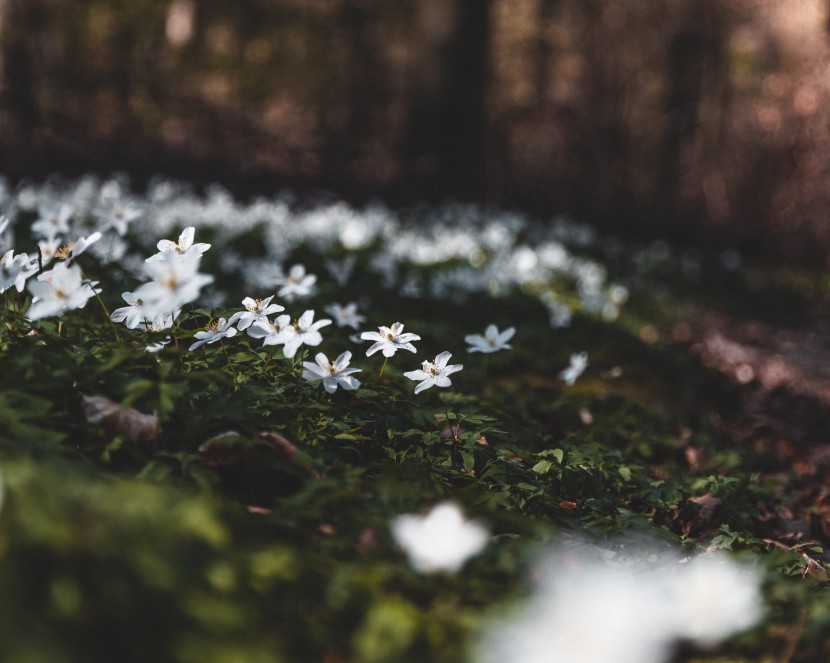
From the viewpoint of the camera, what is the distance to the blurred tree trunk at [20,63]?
10656 millimetres

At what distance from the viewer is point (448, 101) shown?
33.5 ft

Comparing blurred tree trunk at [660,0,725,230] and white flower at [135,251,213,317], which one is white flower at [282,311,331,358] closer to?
white flower at [135,251,213,317]

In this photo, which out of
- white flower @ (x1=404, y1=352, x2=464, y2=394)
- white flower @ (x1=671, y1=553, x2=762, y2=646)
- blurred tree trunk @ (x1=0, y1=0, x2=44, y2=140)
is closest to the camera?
white flower @ (x1=671, y1=553, x2=762, y2=646)

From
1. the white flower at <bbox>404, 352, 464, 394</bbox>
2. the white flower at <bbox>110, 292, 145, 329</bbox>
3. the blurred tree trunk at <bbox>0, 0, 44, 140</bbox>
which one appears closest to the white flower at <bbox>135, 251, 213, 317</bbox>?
the white flower at <bbox>110, 292, 145, 329</bbox>

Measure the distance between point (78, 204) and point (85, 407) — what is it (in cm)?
437

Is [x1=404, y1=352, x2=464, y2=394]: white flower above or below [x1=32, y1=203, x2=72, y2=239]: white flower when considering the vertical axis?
below

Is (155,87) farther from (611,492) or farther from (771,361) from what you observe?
(611,492)

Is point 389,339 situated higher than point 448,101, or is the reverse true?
point 448,101

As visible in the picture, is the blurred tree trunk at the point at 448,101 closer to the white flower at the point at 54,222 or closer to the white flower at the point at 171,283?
the white flower at the point at 54,222

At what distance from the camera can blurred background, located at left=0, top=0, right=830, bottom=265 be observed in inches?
405

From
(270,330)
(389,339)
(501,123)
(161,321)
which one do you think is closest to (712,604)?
(389,339)

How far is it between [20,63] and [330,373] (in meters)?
11.6

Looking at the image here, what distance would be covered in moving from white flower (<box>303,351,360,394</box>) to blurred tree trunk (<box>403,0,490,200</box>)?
818 centimetres

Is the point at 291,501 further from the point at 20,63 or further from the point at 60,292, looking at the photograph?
the point at 20,63
